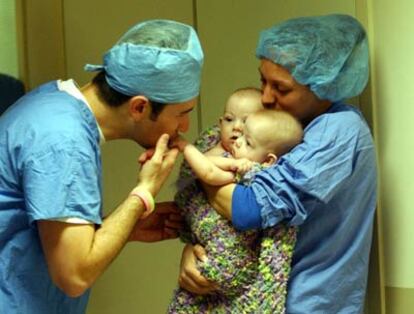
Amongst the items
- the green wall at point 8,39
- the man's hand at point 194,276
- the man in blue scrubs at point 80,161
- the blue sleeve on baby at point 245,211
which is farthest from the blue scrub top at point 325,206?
the green wall at point 8,39

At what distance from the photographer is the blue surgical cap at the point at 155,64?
4.96 ft

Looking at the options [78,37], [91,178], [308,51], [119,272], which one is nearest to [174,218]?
[91,178]

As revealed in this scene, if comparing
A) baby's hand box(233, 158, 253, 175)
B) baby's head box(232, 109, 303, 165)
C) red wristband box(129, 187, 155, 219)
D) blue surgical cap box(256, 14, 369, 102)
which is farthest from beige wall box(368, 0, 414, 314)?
Result: red wristband box(129, 187, 155, 219)

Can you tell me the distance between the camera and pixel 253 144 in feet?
5.22

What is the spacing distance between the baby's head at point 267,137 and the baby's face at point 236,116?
38mm

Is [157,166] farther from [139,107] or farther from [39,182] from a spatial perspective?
[39,182]

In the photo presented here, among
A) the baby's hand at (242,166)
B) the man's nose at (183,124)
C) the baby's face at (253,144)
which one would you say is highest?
the man's nose at (183,124)

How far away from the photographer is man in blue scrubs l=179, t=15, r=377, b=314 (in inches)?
59.5

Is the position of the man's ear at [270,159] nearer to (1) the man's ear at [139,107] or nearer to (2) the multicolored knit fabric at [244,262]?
(2) the multicolored knit fabric at [244,262]

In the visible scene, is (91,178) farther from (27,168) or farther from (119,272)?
(119,272)

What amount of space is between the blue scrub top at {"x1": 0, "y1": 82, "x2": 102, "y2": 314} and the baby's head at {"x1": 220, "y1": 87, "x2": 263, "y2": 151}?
33cm

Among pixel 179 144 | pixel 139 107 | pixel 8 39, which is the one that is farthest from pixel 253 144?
pixel 8 39

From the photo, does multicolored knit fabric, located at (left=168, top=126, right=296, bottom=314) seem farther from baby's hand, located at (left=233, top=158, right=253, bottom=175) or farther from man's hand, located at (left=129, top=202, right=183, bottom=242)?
man's hand, located at (left=129, top=202, right=183, bottom=242)

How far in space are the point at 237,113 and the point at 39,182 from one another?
544 mm
